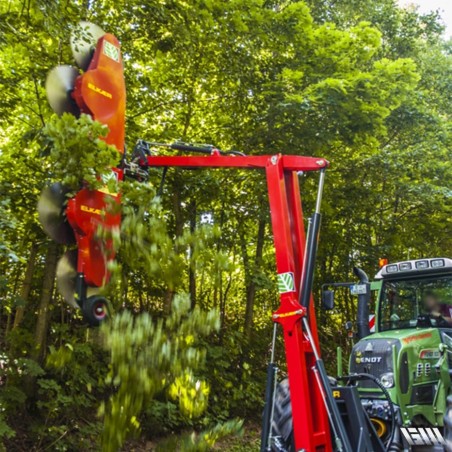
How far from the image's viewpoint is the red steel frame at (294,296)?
357cm

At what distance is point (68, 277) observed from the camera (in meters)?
3.20

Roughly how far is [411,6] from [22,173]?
47.1 feet

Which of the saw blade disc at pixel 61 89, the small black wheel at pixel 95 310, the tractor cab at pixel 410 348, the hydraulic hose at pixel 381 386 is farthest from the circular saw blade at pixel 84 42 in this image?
the tractor cab at pixel 410 348

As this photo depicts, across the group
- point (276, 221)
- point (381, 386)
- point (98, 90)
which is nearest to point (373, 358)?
point (381, 386)

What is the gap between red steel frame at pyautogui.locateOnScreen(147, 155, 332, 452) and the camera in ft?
11.7

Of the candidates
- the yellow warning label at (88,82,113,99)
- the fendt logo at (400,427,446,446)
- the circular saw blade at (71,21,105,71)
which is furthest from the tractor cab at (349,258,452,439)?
the circular saw blade at (71,21,105,71)

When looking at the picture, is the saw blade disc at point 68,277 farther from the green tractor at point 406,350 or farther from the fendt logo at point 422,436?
the fendt logo at point 422,436

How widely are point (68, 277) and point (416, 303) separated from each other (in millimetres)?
4181

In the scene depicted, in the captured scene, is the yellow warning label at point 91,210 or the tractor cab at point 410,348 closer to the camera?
the yellow warning label at point 91,210

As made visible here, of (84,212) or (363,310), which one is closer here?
(84,212)

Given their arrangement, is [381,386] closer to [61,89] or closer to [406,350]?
[406,350]

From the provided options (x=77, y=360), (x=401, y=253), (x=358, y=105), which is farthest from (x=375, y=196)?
(x=77, y=360)

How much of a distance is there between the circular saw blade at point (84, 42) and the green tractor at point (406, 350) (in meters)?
3.27

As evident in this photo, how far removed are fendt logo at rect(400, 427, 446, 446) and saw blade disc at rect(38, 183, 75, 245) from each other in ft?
11.7
